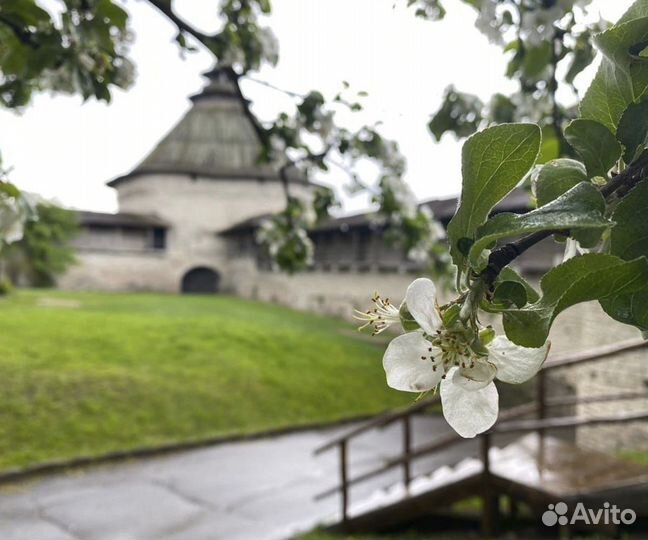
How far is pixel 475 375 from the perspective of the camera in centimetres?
38

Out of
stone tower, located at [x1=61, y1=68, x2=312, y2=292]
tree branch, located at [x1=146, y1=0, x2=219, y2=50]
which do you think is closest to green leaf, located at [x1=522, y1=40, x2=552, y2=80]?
tree branch, located at [x1=146, y1=0, x2=219, y2=50]

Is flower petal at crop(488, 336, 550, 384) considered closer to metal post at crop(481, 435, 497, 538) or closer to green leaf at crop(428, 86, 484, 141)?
green leaf at crop(428, 86, 484, 141)

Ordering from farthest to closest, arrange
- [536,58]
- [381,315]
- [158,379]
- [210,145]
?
[210,145] → [158,379] → [536,58] → [381,315]

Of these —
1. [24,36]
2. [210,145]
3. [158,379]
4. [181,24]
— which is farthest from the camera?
[210,145]

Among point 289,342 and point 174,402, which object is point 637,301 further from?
point 289,342

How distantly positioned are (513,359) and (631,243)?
93 mm

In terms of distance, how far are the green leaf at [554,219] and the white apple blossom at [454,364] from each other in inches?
1.7

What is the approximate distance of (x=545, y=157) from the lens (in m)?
0.80

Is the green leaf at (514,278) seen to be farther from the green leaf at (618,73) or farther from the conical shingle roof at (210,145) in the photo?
the conical shingle roof at (210,145)

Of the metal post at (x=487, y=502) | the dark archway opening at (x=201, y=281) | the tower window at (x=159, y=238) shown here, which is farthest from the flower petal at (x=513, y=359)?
the dark archway opening at (x=201, y=281)

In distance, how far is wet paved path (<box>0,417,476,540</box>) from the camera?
5.39m

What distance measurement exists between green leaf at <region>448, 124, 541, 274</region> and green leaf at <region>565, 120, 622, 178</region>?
56 millimetres

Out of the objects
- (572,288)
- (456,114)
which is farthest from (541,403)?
(572,288)

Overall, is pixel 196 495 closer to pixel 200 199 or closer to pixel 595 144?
pixel 595 144
